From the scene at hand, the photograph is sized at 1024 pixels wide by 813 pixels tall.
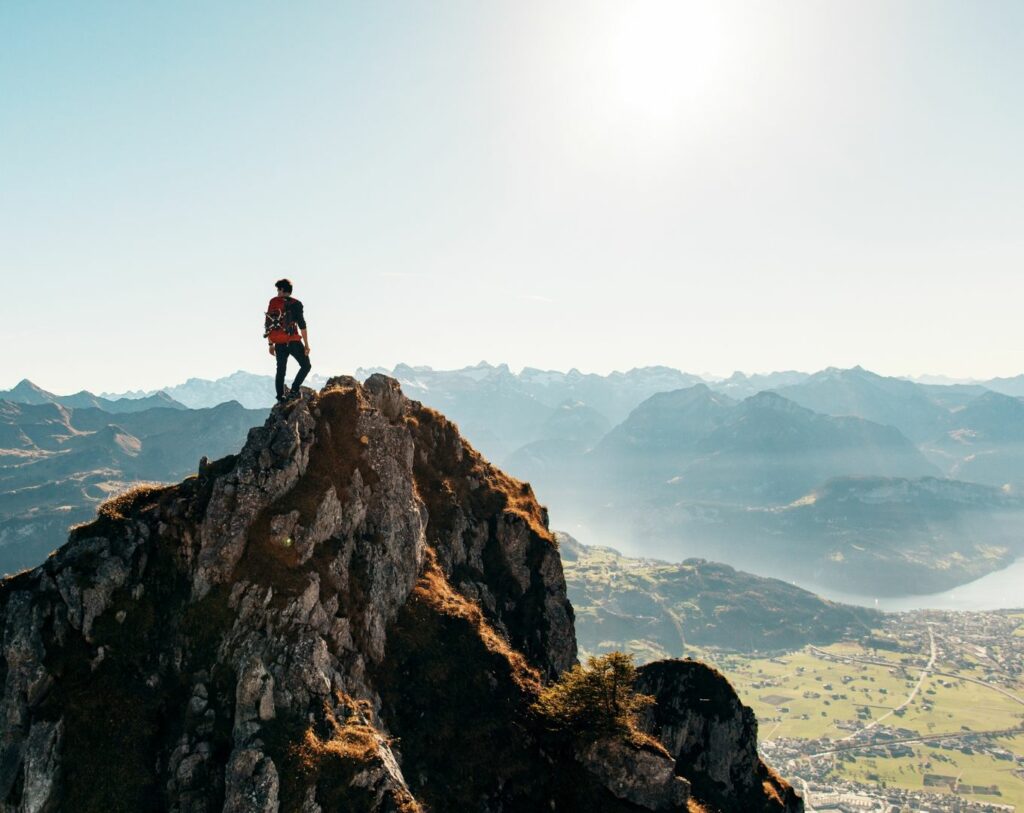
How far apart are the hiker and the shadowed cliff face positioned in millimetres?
3893

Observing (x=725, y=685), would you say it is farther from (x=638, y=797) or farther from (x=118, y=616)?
(x=118, y=616)

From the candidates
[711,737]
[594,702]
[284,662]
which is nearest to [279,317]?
[284,662]

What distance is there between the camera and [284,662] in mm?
34844

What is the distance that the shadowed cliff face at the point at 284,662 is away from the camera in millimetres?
30594

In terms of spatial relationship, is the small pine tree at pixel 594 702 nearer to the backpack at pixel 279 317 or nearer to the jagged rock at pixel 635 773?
the jagged rock at pixel 635 773

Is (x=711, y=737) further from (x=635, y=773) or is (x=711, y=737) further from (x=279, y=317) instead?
(x=279, y=317)

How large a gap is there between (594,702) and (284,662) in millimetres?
19946

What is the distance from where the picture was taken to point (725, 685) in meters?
64.2

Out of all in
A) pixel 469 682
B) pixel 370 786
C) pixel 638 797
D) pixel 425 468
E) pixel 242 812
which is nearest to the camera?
pixel 242 812

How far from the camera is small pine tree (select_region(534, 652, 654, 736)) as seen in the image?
40406mm

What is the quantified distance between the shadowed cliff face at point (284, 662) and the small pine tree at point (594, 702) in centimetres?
110

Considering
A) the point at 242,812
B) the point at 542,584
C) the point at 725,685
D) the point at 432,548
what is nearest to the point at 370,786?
the point at 242,812

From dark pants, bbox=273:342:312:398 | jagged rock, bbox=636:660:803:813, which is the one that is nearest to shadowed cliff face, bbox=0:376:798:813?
dark pants, bbox=273:342:312:398

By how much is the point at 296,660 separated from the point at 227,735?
15.6 feet
